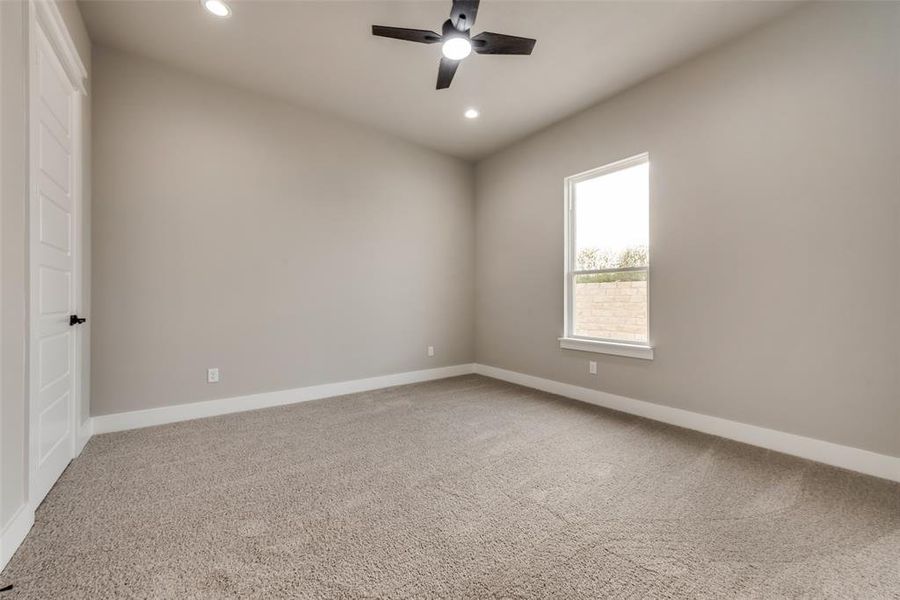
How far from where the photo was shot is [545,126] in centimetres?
395

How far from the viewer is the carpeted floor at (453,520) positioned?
1306 mm

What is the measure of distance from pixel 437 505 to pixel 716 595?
111cm

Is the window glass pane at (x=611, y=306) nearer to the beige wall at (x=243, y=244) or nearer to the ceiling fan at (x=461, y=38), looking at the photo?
the beige wall at (x=243, y=244)

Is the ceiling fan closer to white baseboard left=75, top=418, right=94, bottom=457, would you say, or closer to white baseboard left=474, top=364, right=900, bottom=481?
white baseboard left=474, top=364, right=900, bottom=481

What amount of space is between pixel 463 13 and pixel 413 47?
33.8 inches

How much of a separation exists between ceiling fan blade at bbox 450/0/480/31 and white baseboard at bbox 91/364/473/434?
3.20 metres

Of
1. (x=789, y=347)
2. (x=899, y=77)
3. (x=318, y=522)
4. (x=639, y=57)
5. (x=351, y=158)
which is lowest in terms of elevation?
(x=318, y=522)

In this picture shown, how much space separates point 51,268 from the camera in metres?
1.95

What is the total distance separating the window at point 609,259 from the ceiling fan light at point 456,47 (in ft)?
6.03

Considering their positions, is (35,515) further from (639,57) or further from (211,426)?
(639,57)

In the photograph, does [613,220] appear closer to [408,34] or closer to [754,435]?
[754,435]

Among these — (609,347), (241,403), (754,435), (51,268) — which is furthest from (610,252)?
(51,268)

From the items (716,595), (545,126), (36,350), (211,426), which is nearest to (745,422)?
(716,595)

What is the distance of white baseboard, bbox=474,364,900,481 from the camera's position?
2.08 m
